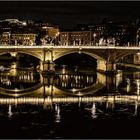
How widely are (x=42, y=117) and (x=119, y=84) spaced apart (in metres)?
8.12

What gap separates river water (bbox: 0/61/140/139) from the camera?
12648 millimetres

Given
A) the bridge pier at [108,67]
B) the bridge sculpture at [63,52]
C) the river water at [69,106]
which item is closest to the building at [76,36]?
the bridge pier at [108,67]

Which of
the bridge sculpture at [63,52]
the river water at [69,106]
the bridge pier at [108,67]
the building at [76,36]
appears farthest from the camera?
the building at [76,36]

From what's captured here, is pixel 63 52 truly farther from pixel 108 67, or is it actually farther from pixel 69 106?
pixel 69 106

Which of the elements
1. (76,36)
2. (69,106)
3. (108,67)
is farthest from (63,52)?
(76,36)

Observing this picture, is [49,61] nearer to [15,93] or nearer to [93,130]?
[15,93]

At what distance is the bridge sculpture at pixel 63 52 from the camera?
25297mm

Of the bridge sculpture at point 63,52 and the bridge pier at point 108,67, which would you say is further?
the bridge pier at point 108,67

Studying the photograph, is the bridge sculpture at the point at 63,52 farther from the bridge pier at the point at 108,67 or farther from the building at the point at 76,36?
the building at the point at 76,36

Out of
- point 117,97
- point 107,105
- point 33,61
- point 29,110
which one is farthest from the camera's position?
point 33,61

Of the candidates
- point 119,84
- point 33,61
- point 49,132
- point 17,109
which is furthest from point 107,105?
point 33,61

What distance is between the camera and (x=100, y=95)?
18.8m

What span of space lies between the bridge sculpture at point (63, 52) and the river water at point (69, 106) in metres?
1.27

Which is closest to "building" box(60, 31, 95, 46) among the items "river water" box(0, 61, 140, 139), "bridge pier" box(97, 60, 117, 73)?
"bridge pier" box(97, 60, 117, 73)
